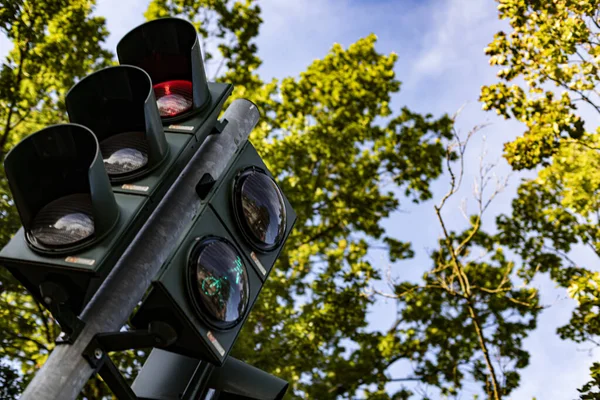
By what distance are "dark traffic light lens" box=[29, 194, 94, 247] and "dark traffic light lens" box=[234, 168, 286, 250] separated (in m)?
0.58

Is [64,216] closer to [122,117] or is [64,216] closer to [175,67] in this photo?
[122,117]

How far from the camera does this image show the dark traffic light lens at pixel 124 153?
6.60 ft

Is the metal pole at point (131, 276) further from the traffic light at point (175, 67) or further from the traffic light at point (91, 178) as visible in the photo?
the traffic light at point (175, 67)

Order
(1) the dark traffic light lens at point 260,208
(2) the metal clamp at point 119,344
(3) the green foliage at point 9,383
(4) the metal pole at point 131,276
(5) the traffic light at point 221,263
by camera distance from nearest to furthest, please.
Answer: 1. (4) the metal pole at point 131,276
2. (2) the metal clamp at point 119,344
3. (5) the traffic light at point 221,263
4. (1) the dark traffic light lens at point 260,208
5. (3) the green foliage at point 9,383

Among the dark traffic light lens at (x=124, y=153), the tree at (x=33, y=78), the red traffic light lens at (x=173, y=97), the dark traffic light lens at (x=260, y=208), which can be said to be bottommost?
the dark traffic light lens at (x=124, y=153)

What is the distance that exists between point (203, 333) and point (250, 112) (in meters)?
1.15

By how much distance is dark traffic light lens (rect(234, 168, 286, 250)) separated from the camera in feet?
7.32

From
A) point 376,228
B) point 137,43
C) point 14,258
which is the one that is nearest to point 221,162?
point 137,43

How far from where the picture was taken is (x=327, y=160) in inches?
512

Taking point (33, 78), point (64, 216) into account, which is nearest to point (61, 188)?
point (64, 216)

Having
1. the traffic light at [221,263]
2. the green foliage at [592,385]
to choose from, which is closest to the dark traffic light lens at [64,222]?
the traffic light at [221,263]

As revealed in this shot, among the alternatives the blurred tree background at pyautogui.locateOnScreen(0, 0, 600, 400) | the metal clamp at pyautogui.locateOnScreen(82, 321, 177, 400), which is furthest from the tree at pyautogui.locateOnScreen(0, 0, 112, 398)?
the metal clamp at pyautogui.locateOnScreen(82, 321, 177, 400)

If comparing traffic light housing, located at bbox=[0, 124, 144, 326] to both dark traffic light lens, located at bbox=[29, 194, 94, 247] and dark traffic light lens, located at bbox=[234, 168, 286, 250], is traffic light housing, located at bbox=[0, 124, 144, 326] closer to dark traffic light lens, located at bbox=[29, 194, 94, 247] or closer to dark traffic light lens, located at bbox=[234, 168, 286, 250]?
dark traffic light lens, located at bbox=[29, 194, 94, 247]

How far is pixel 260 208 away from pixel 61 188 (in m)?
0.80
